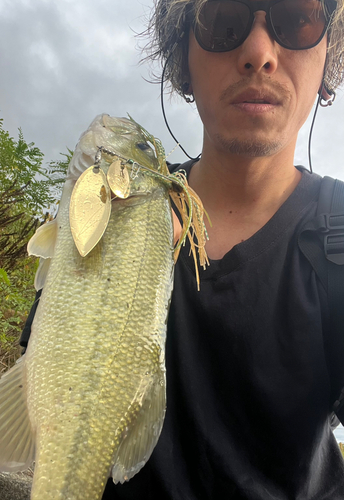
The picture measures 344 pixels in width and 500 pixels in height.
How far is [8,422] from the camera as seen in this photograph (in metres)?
1.02

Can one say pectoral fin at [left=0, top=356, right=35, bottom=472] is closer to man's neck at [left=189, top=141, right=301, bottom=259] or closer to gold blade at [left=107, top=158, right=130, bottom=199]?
gold blade at [left=107, top=158, right=130, bottom=199]

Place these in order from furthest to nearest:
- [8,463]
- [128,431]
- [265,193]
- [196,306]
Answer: [265,193]
[196,306]
[128,431]
[8,463]

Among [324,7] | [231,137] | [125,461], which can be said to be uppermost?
[324,7]

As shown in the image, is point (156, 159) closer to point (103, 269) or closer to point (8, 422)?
point (103, 269)

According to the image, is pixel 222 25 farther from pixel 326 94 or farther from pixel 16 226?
pixel 16 226

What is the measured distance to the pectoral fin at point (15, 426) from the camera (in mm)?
970

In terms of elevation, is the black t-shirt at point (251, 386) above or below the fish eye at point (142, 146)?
below

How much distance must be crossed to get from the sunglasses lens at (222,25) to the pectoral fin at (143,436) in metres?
1.75

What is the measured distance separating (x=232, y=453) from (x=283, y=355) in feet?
1.86

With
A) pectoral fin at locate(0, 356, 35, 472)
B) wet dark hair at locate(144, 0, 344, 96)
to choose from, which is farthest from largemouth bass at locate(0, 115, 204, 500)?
wet dark hair at locate(144, 0, 344, 96)

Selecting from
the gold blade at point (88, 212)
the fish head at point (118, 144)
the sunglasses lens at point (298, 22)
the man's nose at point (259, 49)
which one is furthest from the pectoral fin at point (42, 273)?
the sunglasses lens at point (298, 22)

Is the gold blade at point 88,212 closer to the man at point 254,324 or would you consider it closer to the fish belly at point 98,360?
the fish belly at point 98,360

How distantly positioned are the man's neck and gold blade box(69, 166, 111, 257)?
Result: 896 mm

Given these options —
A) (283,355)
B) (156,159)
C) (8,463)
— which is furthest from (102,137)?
(283,355)
